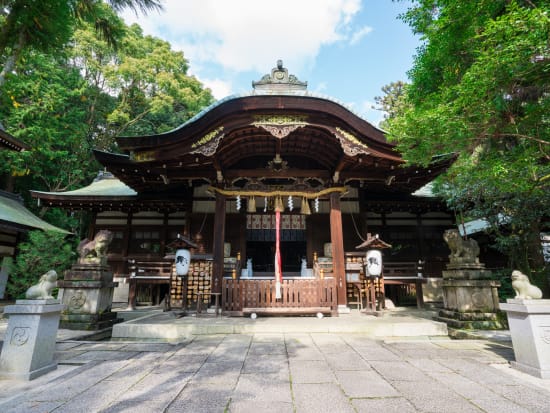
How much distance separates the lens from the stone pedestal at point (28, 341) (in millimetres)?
3312

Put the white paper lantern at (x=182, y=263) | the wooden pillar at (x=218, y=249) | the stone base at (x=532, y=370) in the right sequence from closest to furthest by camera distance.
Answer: the stone base at (x=532, y=370), the white paper lantern at (x=182, y=263), the wooden pillar at (x=218, y=249)

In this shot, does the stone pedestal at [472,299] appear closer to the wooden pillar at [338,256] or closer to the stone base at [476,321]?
the stone base at [476,321]

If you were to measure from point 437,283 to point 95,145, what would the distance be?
22.8 meters

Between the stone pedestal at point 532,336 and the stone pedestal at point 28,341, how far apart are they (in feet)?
20.1

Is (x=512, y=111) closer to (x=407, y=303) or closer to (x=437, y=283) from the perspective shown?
(x=437, y=283)

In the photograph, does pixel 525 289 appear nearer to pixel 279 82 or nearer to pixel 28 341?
pixel 28 341

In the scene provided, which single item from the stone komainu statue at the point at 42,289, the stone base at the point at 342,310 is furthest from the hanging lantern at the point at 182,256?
the stone base at the point at 342,310

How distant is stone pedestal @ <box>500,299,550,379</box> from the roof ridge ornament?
8.06 meters

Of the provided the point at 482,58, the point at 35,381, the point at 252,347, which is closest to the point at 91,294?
the point at 35,381

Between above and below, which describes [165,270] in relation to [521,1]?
below

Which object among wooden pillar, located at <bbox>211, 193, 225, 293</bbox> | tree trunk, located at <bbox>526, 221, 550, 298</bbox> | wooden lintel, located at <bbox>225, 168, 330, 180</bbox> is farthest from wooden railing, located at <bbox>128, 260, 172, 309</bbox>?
tree trunk, located at <bbox>526, 221, 550, 298</bbox>

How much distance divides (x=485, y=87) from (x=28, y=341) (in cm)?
701

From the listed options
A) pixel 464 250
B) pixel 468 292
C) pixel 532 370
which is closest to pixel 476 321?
pixel 468 292

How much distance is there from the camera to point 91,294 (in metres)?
6.52
